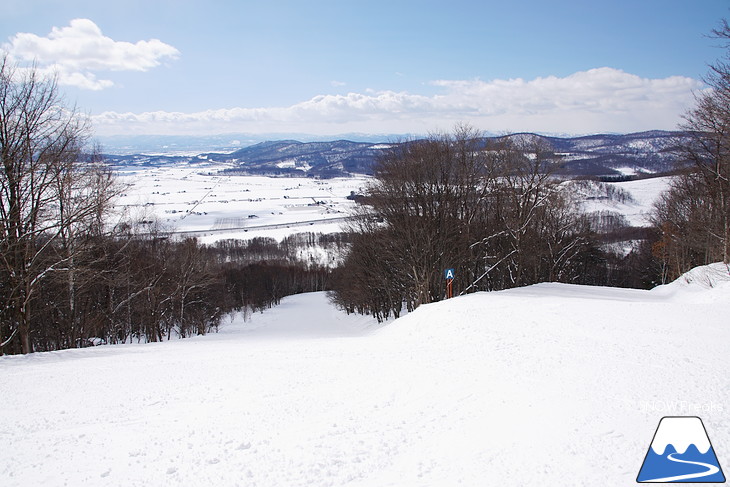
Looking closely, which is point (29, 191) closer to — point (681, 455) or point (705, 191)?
point (681, 455)

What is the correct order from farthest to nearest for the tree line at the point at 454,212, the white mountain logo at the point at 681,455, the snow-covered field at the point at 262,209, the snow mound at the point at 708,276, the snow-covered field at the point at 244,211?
the snow-covered field at the point at 244,211 < the snow-covered field at the point at 262,209 < the tree line at the point at 454,212 < the snow mound at the point at 708,276 < the white mountain logo at the point at 681,455

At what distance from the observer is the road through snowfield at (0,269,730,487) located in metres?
4.93

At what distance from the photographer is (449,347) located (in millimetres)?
10008

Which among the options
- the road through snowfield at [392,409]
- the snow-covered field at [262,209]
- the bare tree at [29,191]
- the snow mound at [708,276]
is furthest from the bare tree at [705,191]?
the snow-covered field at [262,209]

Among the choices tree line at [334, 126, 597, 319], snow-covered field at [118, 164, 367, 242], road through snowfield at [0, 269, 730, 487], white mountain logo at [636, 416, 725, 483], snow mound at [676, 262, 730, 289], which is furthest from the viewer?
snow-covered field at [118, 164, 367, 242]

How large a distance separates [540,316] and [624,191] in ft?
469

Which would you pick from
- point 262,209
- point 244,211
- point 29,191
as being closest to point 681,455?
point 29,191

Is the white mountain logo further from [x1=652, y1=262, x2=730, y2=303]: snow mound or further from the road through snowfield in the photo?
[x1=652, y1=262, x2=730, y2=303]: snow mound

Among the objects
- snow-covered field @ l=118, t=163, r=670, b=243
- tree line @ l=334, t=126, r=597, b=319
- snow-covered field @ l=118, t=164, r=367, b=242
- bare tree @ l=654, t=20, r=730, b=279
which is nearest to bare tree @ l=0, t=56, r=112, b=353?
tree line @ l=334, t=126, r=597, b=319

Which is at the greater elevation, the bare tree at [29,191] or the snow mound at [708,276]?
the bare tree at [29,191]

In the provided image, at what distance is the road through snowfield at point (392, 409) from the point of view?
16.2 ft

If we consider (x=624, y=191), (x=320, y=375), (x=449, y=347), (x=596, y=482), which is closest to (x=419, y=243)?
(x=449, y=347)

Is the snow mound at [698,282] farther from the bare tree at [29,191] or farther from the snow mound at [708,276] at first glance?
the bare tree at [29,191]

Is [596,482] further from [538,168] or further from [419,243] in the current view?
[538,168]
